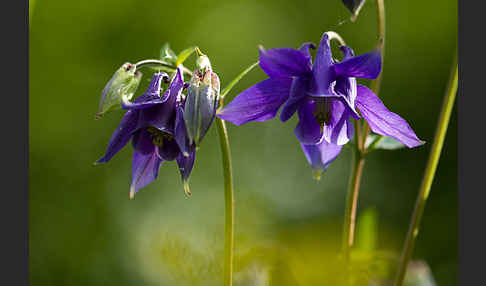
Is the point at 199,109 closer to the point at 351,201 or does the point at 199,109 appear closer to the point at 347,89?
the point at 347,89

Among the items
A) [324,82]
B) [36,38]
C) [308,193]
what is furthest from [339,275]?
[36,38]

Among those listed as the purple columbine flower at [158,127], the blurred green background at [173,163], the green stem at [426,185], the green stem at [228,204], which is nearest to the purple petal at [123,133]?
the purple columbine flower at [158,127]

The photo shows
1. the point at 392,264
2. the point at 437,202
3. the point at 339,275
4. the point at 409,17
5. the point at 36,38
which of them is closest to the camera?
the point at 339,275

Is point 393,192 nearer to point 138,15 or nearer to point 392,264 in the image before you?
point 138,15

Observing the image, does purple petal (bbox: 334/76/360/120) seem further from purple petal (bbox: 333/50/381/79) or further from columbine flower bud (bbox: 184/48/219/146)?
columbine flower bud (bbox: 184/48/219/146)


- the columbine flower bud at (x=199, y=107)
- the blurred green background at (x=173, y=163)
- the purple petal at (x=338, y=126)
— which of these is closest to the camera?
the columbine flower bud at (x=199, y=107)

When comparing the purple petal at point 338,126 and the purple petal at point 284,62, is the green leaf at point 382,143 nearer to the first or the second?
the purple petal at point 338,126
